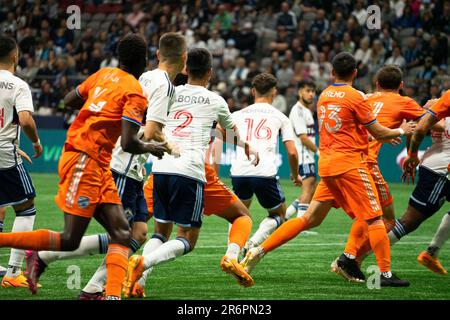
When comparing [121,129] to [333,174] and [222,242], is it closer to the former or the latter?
[333,174]

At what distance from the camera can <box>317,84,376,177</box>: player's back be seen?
8.44 meters

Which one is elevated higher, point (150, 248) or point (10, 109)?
point (10, 109)

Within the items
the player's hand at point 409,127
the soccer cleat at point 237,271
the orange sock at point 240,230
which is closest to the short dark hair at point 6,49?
the orange sock at point 240,230

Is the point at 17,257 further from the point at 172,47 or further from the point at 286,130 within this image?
the point at 286,130

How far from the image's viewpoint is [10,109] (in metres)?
8.53

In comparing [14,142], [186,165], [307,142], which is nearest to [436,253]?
[186,165]

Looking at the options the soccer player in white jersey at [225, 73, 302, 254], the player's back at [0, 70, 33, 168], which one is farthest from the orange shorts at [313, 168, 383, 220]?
the player's back at [0, 70, 33, 168]

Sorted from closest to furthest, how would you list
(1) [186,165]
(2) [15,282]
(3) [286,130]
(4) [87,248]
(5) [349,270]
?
(4) [87,248]
(1) [186,165]
(2) [15,282]
(5) [349,270]
(3) [286,130]

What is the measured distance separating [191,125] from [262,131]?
2967mm

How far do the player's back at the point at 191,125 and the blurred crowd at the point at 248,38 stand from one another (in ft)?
48.0

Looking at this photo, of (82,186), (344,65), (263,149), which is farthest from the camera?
(263,149)

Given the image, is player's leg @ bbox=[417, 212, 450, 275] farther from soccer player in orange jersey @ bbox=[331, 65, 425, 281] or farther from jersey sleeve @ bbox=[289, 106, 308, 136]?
jersey sleeve @ bbox=[289, 106, 308, 136]

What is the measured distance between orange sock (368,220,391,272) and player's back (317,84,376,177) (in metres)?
0.64

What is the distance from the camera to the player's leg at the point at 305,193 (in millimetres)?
14326
